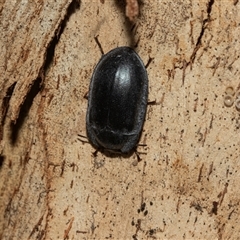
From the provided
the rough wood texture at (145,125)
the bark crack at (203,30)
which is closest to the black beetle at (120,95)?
the rough wood texture at (145,125)

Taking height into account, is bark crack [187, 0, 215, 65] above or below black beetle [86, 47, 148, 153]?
above

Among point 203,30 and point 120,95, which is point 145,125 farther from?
point 203,30

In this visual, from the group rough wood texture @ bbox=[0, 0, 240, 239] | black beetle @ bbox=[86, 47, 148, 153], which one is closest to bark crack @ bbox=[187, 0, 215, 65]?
rough wood texture @ bbox=[0, 0, 240, 239]

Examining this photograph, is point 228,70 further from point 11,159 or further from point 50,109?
point 11,159

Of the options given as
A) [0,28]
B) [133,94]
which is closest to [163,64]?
[133,94]

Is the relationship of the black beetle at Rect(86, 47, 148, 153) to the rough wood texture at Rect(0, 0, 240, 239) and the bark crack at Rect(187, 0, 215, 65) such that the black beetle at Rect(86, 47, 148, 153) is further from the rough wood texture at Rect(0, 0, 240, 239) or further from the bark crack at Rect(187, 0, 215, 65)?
the bark crack at Rect(187, 0, 215, 65)

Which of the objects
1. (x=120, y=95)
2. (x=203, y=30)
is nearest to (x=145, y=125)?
(x=120, y=95)

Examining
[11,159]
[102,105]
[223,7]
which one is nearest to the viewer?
[223,7]
